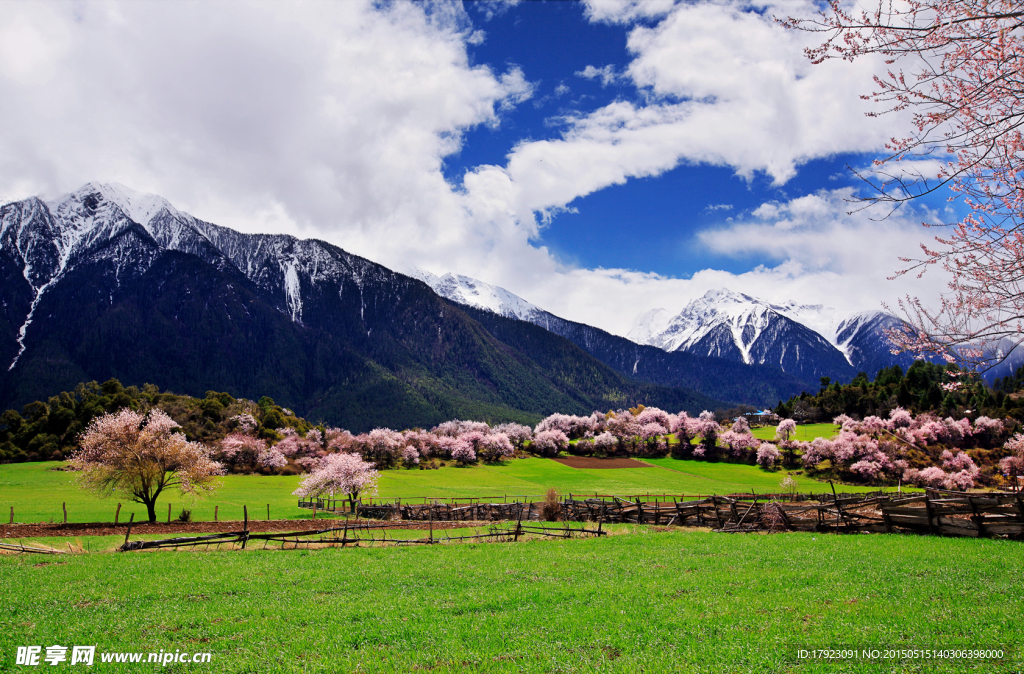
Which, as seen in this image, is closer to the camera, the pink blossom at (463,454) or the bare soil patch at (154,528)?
the bare soil patch at (154,528)

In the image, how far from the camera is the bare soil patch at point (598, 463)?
100900mm

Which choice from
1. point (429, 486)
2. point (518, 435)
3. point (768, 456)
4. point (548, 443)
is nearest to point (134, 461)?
point (429, 486)

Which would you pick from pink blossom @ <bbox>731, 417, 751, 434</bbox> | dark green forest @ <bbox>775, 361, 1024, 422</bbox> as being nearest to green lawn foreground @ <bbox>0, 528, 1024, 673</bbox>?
dark green forest @ <bbox>775, 361, 1024, 422</bbox>

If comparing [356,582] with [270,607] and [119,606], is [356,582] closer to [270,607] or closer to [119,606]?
[270,607]

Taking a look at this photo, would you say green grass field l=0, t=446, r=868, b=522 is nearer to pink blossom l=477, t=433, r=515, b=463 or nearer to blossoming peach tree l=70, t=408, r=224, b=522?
pink blossom l=477, t=433, r=515, b=463

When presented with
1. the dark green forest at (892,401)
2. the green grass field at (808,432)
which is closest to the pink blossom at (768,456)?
the green grass field at (808,432)

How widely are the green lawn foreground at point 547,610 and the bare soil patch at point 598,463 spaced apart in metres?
84.6

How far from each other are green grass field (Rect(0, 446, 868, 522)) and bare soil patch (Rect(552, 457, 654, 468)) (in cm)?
281

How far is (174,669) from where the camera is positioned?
8.62m

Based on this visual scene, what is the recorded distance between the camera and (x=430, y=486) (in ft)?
252

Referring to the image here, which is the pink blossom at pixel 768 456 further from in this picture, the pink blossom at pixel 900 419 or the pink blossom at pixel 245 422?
the pink blossom at pixel 245 422

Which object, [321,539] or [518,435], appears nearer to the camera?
[321,539]

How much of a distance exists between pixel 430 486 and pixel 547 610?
68.8 meters

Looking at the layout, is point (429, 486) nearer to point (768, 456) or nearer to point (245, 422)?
point (245, 422)
